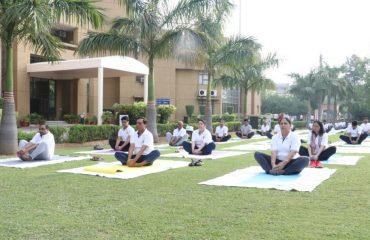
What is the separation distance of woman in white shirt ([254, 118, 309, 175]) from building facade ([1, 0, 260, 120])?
923cm

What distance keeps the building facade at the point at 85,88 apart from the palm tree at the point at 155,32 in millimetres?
1248

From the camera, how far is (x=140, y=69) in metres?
27.6

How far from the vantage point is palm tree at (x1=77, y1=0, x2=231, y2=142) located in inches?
739

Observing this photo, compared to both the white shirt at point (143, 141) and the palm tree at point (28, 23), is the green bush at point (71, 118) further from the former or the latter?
the white shirt at point (143, 141)

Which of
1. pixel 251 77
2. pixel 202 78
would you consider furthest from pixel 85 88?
pixel 202 78

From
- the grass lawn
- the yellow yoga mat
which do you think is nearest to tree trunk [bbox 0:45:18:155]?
the yellow yoga mat

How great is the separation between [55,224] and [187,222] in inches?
58.9

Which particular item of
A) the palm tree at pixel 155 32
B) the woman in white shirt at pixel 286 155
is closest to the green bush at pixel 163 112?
the palm tree at pixel 155 32

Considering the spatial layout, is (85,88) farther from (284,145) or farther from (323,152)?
(284,145)

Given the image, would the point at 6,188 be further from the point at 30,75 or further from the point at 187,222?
the point at 30,75

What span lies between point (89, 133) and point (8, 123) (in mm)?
5161

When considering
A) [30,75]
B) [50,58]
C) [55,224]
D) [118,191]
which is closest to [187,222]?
[55,224]

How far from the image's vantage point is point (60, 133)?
17.6m

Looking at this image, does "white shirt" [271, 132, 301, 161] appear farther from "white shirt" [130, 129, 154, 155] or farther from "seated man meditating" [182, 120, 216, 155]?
"seated man meditating" [182, 120, 216, 155]
